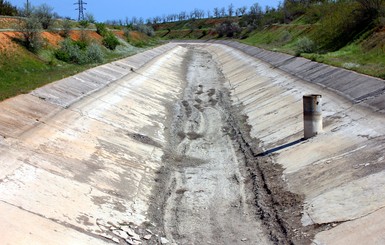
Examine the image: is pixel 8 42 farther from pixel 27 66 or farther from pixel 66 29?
pixel 66 29

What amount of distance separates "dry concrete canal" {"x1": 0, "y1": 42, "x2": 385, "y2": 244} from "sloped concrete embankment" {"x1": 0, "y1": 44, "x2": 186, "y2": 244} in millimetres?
49

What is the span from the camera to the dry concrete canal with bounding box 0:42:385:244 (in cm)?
1100

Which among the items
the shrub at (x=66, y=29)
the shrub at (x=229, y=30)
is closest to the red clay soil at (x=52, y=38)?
the shrub at (x=66, y=29)

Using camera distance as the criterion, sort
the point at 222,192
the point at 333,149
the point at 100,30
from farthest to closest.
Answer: the point at 100,30 < the point at 333,149 < the point at 222,192

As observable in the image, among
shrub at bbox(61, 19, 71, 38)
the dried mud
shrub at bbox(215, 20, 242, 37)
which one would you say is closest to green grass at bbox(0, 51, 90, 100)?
the dried mud

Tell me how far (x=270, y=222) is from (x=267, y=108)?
12.9 m

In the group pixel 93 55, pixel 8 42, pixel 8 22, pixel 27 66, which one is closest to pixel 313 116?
pixel 27 66

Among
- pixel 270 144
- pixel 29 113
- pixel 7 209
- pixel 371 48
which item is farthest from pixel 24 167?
pixel 371 48

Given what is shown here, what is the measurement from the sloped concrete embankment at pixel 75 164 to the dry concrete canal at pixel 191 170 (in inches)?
1.9

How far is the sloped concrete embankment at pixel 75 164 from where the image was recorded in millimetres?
10727

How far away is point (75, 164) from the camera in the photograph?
1451 centimetres

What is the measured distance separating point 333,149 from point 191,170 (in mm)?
4632

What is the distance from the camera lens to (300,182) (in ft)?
45.5

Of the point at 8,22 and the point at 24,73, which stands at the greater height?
the point at 8,22
